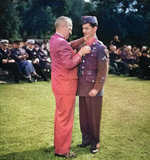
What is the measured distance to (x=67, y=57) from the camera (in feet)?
8.64

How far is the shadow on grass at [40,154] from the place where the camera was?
311 cm

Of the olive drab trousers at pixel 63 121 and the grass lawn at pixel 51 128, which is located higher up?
the olive drab trousers at pixel 63 121

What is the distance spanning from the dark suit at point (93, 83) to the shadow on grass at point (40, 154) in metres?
0.26

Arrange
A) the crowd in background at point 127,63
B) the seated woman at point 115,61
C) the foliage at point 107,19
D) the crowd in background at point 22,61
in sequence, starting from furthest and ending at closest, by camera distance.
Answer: the foliage at point 107,19, the seated woman at point 115,61, the crowd in background at point 127,63, the crowd in background at point 22,61

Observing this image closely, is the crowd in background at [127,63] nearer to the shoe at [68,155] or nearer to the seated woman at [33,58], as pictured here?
the seated woman at [33,58]

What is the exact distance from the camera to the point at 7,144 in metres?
3.54

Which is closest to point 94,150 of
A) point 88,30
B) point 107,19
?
point 88,30

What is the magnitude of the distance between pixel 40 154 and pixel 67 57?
1.78 meters

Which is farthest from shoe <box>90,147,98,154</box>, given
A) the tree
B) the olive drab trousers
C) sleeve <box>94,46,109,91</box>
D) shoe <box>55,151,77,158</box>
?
the tree

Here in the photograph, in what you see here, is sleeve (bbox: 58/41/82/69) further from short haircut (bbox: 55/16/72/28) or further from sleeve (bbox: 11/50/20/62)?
A: sleeve (bbox: 11/50/20/62)

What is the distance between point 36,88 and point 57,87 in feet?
17.6

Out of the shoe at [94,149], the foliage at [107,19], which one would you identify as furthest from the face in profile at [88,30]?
the foliage at [107,19]

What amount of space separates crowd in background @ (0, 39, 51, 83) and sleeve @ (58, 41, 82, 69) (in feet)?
22.5

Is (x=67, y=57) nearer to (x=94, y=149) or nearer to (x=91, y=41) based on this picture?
(x=91, y=41)
